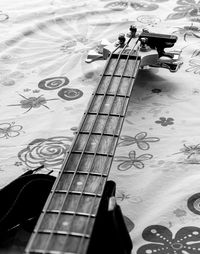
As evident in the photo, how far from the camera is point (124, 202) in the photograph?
1.73 ft

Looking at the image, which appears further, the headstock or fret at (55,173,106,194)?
the headstock

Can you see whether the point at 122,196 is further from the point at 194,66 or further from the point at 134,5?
the point at 134,5

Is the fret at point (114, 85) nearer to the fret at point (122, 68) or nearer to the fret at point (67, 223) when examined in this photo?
the fret at point (122, 68)

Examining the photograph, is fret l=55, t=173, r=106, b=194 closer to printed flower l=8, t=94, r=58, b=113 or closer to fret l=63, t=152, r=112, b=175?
fret l=63, t=152, r=112, b=175

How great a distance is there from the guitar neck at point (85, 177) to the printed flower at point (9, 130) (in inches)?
4.9

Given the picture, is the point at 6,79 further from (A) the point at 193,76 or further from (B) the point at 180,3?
(B) the point at 180,3

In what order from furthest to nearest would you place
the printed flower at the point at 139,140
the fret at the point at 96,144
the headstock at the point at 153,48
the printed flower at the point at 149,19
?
the printed flower at the point at 149,19 → the headstock at the point at 153,48 → the printed flower at the point at 139,140 → the fret at the point at 96,144

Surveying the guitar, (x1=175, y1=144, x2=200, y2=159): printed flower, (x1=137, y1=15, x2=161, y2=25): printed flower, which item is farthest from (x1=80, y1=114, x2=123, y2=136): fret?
(x1=137, y1=15, x2=161, y2=25): printed flower

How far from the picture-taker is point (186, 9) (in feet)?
3.24

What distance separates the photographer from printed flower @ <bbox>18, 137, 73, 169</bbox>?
59 centimetres

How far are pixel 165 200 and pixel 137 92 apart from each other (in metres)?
0.24

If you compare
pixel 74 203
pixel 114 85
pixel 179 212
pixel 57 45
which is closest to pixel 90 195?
pixel 74 203

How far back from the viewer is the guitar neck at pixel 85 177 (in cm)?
40

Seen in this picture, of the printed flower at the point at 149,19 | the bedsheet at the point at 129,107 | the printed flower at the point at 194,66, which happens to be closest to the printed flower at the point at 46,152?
the bedsheet at the point at 129,107
